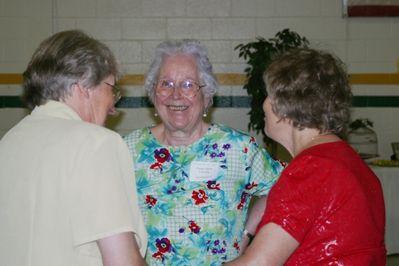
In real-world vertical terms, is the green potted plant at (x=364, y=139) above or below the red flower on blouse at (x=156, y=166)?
below

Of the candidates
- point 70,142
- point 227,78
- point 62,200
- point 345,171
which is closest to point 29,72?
point 70,142

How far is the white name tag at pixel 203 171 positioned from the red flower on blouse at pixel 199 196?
5 centimetres

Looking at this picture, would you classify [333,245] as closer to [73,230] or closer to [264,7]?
[73,230]

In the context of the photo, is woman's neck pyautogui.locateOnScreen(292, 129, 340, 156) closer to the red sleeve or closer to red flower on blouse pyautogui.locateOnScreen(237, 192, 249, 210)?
the red sleeve

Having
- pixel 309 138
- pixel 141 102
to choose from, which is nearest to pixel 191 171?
pixel 309 138

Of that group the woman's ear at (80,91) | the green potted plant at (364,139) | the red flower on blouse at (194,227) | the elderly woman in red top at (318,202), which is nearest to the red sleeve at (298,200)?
the elderly woman in red top at (318,202)

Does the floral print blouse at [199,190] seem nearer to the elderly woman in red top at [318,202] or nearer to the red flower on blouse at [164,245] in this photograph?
the red flower on blouse at [164,245]

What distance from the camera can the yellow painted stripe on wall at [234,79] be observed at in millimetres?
5719

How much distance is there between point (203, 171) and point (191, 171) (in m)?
0.05

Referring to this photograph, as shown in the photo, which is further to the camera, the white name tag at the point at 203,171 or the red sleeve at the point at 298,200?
the white name tag at the point at 203,171

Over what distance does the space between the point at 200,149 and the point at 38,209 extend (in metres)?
1.06

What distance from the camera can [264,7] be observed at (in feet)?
18.9

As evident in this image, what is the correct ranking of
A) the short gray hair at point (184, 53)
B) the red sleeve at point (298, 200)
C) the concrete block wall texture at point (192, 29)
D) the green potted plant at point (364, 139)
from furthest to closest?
the concrete block wall texture at point (192, 29) < the green potted plant at point (364, 139) < the short gray hair at point (184, 53) < the red sleeve at point (298, 200)

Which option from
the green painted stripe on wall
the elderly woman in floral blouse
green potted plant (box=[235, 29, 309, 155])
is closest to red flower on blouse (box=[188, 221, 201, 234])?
the elderly woman in floral blouse
